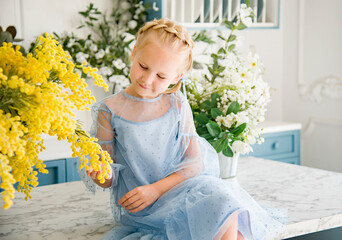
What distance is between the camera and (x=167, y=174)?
1390mm

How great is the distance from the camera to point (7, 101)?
85 cm

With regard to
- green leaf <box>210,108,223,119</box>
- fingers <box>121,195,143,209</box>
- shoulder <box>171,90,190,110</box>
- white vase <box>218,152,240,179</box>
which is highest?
shoulder <box>171,90,190,110</box>

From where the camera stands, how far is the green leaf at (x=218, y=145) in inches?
64.9

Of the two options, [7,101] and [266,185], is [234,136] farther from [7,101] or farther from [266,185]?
[7,101]

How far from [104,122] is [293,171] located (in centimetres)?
92

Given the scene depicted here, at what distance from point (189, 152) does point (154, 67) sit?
295mm

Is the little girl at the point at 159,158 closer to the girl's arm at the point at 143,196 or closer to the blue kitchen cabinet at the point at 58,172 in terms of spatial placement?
the girl's arm at the point at 143,196

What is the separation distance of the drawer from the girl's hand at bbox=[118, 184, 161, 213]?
2.06m

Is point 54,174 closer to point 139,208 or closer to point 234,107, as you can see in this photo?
point 234,107

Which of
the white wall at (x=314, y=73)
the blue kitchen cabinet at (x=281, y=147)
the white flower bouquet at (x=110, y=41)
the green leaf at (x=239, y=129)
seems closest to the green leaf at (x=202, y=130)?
the green leaf at (x=239, y=129)

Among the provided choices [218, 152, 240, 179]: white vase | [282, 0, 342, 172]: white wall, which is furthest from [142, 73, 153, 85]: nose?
[282, 0, 342, 172]: white wall

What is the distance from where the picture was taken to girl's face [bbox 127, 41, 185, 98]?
131 centimetres

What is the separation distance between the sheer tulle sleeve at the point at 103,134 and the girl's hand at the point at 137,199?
0.30ft

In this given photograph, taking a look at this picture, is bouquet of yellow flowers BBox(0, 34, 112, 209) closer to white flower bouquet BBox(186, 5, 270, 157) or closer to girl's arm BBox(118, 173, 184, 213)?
girl's arm BBox(118, 173, 184, 213)
